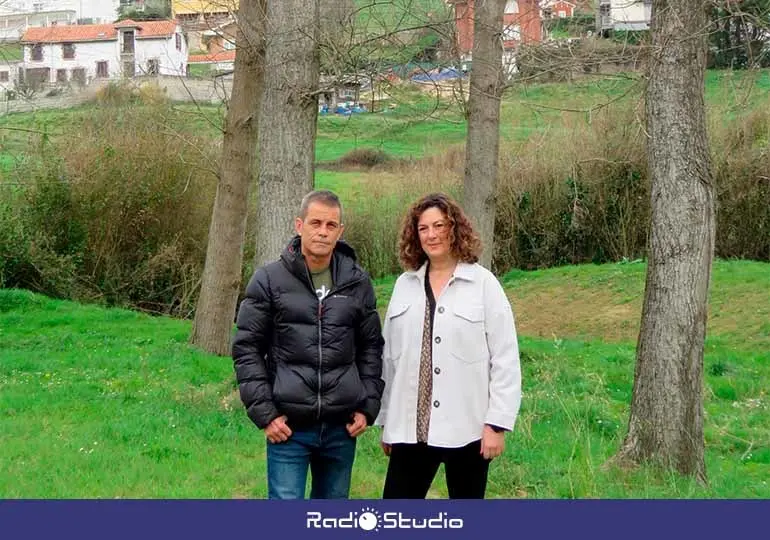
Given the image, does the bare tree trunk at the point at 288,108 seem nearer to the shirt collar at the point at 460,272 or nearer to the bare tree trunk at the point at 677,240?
the bare tree trunk at the point at 677,240

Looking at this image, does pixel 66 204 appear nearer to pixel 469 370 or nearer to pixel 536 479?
pixel 536 479

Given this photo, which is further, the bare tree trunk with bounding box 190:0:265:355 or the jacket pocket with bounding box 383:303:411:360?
the bare tree trunk with bounding box 190:0:265:355

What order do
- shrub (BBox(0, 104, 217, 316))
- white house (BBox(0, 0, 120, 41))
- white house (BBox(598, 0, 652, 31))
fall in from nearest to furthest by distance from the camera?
1. white house (BBox(598, 0, 652, 31))
2. white house (BBox(0, 0, 120, 41))
3. shrub (BBox(0, 104, 217, 316))

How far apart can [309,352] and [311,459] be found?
59cm

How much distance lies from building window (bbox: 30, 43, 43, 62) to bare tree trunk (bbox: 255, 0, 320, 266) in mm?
11493

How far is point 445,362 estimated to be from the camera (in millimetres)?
4566

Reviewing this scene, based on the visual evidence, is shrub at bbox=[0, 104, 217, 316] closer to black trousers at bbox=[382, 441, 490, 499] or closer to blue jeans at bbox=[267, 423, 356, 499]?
blue jeans at bbox=[267, 423, 356, 499]

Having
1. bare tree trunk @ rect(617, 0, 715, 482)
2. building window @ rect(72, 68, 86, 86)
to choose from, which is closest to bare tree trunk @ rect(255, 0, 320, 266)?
bare tree trunk @ rect(617, 0, 715, 482)

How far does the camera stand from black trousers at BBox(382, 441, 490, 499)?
464 centimetres

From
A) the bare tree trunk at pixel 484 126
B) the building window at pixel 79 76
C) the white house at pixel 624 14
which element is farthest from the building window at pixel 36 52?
the white house at pixel 624 14

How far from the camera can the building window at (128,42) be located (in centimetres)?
2304

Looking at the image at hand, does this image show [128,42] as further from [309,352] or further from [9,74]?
[309,352]

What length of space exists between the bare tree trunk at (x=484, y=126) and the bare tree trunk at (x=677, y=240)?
5.17 meters
